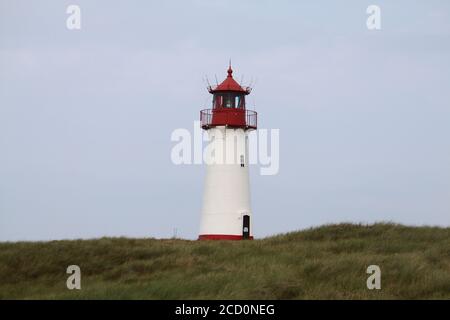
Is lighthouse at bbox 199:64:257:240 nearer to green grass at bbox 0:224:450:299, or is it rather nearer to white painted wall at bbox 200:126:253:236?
white painted wall at bbox 200:126:253:236

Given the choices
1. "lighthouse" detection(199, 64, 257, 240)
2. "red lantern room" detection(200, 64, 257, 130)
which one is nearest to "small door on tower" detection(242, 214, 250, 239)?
"lighthouse" detection(199, 64, 257, 240)

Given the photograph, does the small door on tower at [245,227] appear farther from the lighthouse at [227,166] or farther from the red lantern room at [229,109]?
the red lantern room at [229,109]

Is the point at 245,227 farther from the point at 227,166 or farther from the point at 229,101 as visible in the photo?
the point at 229,101

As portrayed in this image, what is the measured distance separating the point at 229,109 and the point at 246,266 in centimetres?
1351

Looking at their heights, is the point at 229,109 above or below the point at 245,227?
above

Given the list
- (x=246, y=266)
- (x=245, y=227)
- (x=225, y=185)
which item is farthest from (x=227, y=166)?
(x=246, y=266)

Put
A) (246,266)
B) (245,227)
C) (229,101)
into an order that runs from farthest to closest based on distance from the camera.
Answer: (229,101) < (245,227) < (246,266)

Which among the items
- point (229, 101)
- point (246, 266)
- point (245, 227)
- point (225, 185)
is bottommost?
point (246, 266)

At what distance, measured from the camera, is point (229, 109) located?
3228 centimetres

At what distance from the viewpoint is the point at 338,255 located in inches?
838

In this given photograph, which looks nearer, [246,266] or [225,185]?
[246,266]

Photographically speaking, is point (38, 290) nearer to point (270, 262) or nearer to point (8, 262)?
point (8, 262)
